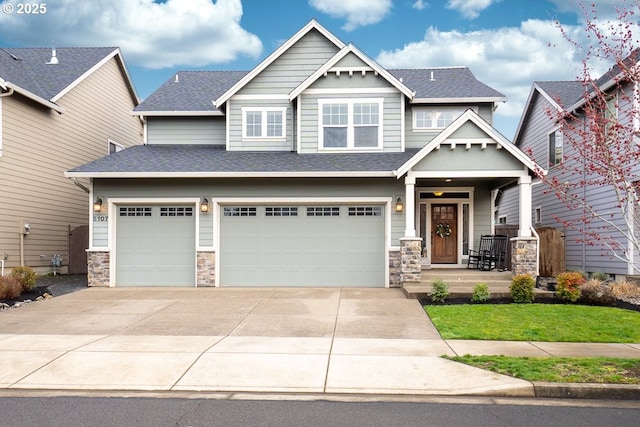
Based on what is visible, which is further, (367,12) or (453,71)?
(367,12)

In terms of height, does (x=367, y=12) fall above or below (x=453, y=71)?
above

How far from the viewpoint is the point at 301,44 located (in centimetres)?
1656

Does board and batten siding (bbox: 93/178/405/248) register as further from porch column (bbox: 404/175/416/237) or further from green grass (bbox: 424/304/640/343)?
green grass (bbox: 424/304/640/343)

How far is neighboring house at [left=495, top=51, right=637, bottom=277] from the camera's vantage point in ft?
50.9

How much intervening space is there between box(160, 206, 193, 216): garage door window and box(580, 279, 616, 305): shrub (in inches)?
419

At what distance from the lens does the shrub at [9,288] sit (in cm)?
1184

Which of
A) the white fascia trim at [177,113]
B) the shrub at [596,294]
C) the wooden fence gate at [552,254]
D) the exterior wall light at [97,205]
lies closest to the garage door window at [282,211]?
the white fascia trim at [177,113]

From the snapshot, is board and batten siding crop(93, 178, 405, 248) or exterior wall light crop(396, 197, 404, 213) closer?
exterior wall light crop(396, 197, 404, 213)

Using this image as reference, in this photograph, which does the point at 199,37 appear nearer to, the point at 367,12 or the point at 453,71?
the point at 367,12

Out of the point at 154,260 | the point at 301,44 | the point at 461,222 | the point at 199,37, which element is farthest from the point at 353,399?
the point at 199,37

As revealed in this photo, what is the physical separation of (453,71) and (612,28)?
1245 cm

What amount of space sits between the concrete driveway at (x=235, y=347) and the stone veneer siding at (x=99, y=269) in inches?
92.5

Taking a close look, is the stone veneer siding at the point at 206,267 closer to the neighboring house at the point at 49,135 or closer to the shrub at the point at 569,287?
the neighboring house at the point at 49,135

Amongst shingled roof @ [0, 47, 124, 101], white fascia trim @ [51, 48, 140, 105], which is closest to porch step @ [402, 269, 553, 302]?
shingled roof @ [0, 47, 124, 101]
